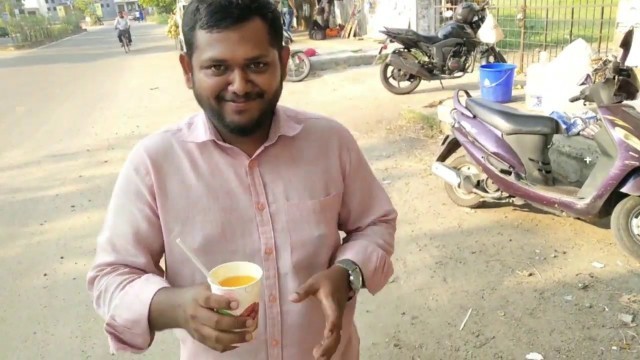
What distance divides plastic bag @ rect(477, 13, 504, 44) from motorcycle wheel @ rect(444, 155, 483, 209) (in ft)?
14.2

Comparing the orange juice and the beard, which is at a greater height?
the beard

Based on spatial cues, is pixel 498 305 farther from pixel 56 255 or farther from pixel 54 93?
pixel 54 93

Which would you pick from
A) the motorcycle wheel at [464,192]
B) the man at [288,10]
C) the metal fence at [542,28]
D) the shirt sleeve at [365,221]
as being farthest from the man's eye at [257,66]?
the man at [288,10]

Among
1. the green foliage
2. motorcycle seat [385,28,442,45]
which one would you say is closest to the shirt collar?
motorcycle seat [385,28,442,45]

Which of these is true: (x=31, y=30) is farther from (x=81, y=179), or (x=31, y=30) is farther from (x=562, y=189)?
(x=562, y=189)

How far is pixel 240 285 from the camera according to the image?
1144 millimetres

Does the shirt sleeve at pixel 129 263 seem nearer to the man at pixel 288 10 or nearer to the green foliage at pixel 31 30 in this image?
the man at pixel 288 10

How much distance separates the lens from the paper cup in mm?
1077

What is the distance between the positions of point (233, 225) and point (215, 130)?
8.9 inches

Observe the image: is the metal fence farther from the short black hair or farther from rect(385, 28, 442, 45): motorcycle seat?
the short black hair

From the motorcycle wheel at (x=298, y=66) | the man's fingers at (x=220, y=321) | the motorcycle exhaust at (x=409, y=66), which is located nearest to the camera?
the man's fingers at (x=220, y=321)

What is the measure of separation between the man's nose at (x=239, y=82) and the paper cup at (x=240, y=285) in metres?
0.38

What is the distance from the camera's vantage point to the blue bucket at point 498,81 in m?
6.64

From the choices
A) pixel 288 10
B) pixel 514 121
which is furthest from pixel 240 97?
pixel 288 10
